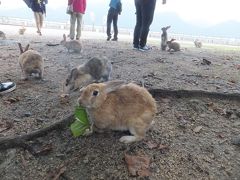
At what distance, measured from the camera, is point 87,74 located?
611 cm

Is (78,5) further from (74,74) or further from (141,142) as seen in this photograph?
(141,142)

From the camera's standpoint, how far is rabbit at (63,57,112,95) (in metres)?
5.81

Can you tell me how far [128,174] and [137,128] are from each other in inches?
21.6

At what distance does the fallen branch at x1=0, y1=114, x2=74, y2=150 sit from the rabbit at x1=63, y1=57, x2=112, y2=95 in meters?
1.31

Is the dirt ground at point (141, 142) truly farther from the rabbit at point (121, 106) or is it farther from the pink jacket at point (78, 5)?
the pink jacket at point (78, 5)

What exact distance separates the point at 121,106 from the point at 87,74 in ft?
7.20

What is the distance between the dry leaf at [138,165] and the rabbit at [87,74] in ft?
7.21

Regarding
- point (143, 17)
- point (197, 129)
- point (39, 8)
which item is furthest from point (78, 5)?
point (197, 129)

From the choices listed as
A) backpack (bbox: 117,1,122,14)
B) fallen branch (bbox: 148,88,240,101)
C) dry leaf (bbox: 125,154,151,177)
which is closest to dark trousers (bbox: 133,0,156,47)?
fallen branch (bbox: 148,88,240,101)

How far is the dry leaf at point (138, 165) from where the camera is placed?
3679 mm

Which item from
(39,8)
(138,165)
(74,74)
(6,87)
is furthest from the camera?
(39,8)

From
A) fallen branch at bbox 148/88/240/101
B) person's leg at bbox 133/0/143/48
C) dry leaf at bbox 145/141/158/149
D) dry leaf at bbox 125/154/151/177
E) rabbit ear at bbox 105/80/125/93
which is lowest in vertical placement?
dry leaf at bbox 125/154/151/177

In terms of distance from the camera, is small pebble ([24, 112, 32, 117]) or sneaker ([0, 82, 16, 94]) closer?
small pebble ([24, 112, 32, 117])

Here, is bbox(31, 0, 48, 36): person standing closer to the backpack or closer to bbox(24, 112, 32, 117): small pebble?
the backpack
